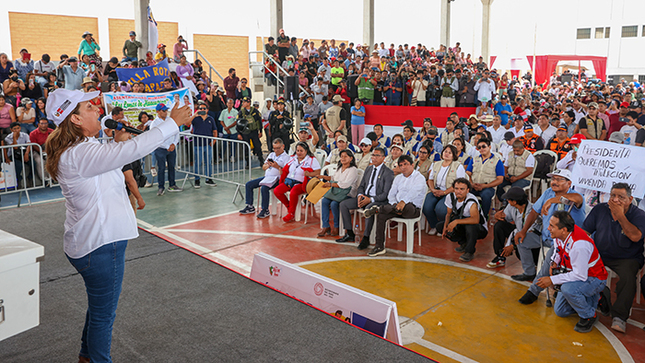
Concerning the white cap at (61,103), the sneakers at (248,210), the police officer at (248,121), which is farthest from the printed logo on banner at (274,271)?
the police officer at (248,121)

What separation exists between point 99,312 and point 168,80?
1104 centimetres

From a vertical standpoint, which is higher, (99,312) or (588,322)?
(99,312)

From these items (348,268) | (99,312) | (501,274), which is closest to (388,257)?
(348,268)

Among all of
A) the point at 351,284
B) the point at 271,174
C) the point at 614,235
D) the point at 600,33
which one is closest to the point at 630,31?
the point at 600,33

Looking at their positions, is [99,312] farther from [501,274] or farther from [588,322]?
[501,274]

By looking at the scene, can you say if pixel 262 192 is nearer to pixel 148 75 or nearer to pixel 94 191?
pixel 94 191

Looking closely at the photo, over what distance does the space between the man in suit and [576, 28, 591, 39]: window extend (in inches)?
1753

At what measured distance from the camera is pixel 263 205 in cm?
875

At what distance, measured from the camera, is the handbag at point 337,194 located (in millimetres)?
7676

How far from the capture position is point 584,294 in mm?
4680

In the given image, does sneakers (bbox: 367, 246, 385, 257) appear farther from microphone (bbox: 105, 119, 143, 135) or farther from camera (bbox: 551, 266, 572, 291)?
microphone (bbox: 105, 119, 143, 135)

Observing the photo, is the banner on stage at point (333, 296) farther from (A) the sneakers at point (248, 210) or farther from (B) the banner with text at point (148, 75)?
(B) the banner with text at point (148, 75)

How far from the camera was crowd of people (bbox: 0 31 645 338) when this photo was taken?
15.9ft

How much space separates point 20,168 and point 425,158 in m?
8.06
